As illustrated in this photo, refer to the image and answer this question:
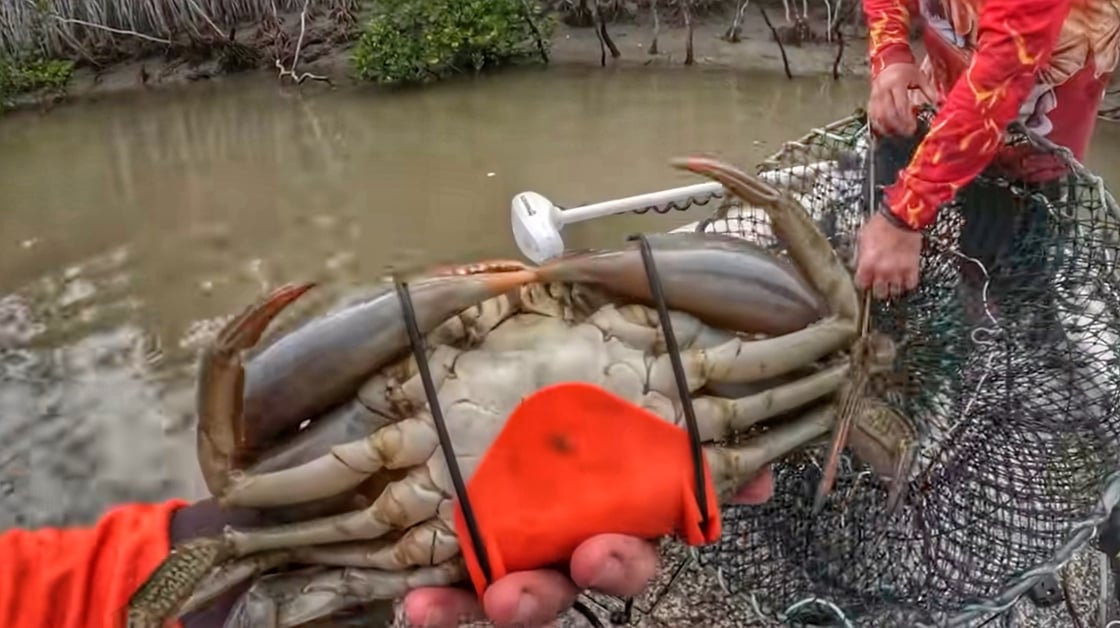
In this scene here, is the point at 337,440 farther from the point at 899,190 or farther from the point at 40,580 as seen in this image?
the point at 899,190

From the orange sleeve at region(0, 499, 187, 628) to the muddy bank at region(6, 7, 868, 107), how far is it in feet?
28.1

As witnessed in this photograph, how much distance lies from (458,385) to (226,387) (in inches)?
12.6

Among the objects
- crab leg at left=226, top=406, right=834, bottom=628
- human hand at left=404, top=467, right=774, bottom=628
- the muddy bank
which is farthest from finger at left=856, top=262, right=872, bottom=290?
the muddy bank

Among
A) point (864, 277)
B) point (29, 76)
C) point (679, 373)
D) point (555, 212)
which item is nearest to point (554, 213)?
point (555, 212)

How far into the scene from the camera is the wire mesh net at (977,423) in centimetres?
178

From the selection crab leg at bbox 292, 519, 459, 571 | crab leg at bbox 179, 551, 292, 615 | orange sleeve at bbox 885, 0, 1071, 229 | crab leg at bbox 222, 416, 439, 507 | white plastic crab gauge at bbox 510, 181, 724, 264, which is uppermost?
orange sleeve at bbox 885, 0, 1071, 229

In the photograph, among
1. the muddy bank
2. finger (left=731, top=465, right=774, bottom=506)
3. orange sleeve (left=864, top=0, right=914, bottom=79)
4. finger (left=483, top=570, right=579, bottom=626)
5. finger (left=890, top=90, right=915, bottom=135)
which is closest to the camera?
finger (left=483, top=570, right=579, bottom=626)

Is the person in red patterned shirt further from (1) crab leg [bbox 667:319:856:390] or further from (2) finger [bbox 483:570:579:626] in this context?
(2) finger [bbox 483:570:579:626]

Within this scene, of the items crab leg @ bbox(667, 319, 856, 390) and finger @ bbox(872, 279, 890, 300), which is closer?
crab leg @ bbox(667, 319, 856, 390)

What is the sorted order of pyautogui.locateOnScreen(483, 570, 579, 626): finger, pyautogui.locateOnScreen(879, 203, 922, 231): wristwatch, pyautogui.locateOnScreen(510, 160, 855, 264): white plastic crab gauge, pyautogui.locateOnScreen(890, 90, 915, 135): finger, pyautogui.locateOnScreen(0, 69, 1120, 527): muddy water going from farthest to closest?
pyautogui.locateOnScreen(0, 69, 1120, 527): muddy water → pyautogui.locateOnScreen(510, 160, 855, 264): white plastic crab gauge → pyautogui.locateOnScreen(890, 90, 915, 135): finger → pyautogui.locateOnScreen(879, 203, 922, 231): wristwatch → pyautogui.locateOnScreen(483, 570, 579, 626): finger

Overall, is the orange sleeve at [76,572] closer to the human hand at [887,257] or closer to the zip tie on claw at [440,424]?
the zip tie on claw at [440,424]

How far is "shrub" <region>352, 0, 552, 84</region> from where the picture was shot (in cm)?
945

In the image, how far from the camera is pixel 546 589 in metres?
1.38

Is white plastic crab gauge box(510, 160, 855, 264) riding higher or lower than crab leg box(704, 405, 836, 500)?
lower
